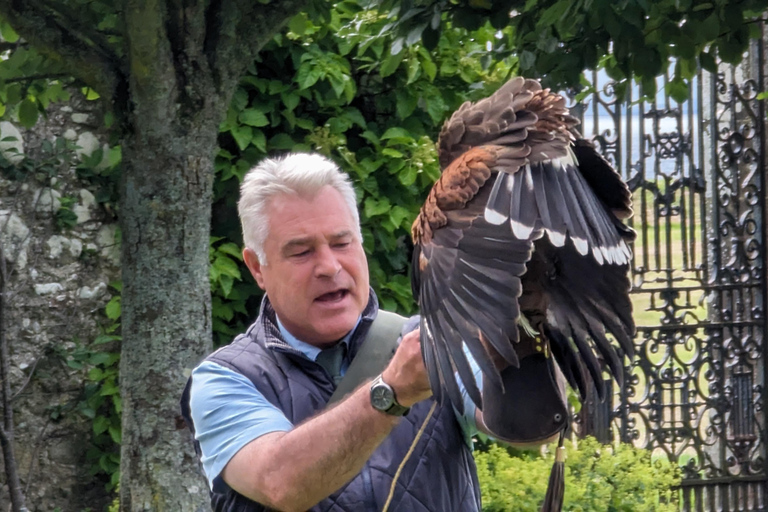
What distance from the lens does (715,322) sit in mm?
5180

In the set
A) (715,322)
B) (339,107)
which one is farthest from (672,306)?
(339,107)

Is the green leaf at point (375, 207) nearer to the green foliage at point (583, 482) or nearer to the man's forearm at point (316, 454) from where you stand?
the green foliage at point (583, 482)

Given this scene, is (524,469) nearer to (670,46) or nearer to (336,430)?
(670,46)

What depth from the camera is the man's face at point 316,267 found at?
2041 mm

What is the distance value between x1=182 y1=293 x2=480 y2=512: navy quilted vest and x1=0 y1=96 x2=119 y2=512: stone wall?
2636mm

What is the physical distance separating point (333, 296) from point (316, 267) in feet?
0.24

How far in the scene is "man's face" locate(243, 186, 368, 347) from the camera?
6.70 ft

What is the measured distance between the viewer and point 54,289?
176 inches

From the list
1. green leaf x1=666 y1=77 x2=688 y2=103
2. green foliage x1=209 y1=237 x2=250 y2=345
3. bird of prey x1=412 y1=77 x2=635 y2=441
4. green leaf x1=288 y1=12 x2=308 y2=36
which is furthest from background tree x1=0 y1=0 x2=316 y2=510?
bird of prey x1=412 y1=77 x2=635 y2=441

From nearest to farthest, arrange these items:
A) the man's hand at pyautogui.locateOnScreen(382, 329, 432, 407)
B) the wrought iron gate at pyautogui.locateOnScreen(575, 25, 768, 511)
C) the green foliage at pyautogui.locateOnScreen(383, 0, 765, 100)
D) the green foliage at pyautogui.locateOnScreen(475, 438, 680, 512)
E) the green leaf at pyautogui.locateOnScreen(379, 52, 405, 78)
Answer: the man's hand at pyautogui.locateOnScreen(382, 329, 432, 407)
the green foliage at pyautogui.locateOnScreen(383, 0, 765, 100)
the green leaf at pyautogui.locateOnScreen(379, 52, 405, 78)
the green foliage at pyautogui.locateOnScreen(475, 438, 680, 512)
the wrought iron gate at pyautogui.locateOnScreen(575, 25, 768, 511)

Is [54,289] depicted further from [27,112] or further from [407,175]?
[407,175]

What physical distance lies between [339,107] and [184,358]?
1823mm

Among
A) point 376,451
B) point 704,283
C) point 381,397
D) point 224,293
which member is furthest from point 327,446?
point 704,283

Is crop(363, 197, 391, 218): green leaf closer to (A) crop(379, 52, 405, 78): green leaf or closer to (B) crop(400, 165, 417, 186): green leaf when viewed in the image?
(B) crop(400, 165, 417, 186): green leaf
